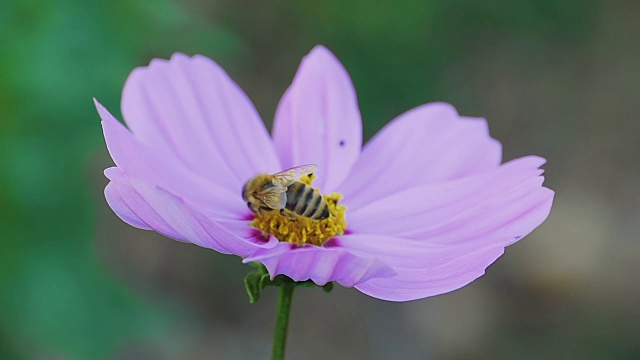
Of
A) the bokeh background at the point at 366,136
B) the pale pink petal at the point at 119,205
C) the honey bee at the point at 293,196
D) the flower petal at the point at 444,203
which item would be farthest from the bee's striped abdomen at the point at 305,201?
the bokeh background at the point at 366,136

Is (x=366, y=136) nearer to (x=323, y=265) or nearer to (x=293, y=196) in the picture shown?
(x=293, y=196)

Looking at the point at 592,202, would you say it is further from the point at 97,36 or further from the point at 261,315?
the point at 97,36

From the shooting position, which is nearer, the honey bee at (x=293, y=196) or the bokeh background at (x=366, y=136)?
the honey bee at (x=293, y=196)

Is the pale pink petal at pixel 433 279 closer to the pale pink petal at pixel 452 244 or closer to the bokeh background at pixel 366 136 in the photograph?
the pale pink petal at pixel 452 244

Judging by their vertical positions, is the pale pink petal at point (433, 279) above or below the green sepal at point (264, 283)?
above

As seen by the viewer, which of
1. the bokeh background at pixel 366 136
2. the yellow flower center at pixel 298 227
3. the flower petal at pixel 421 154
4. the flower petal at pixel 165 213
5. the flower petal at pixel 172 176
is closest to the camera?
the flower petal at pixel 165 213

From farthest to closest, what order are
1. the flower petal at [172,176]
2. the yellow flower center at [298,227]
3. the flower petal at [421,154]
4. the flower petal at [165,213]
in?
1. the flower petal at [421,154]
2. the yellow flower center at [298,227]
3. the flower petal at [172,176]
4. the flower petal at [165,213]

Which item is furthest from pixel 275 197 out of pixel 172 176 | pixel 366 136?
pixel 366 136

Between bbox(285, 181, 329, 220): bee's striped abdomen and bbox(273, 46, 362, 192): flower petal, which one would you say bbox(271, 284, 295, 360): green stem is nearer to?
bbox(285, 181, 329, 220): bee's striped abdomen
